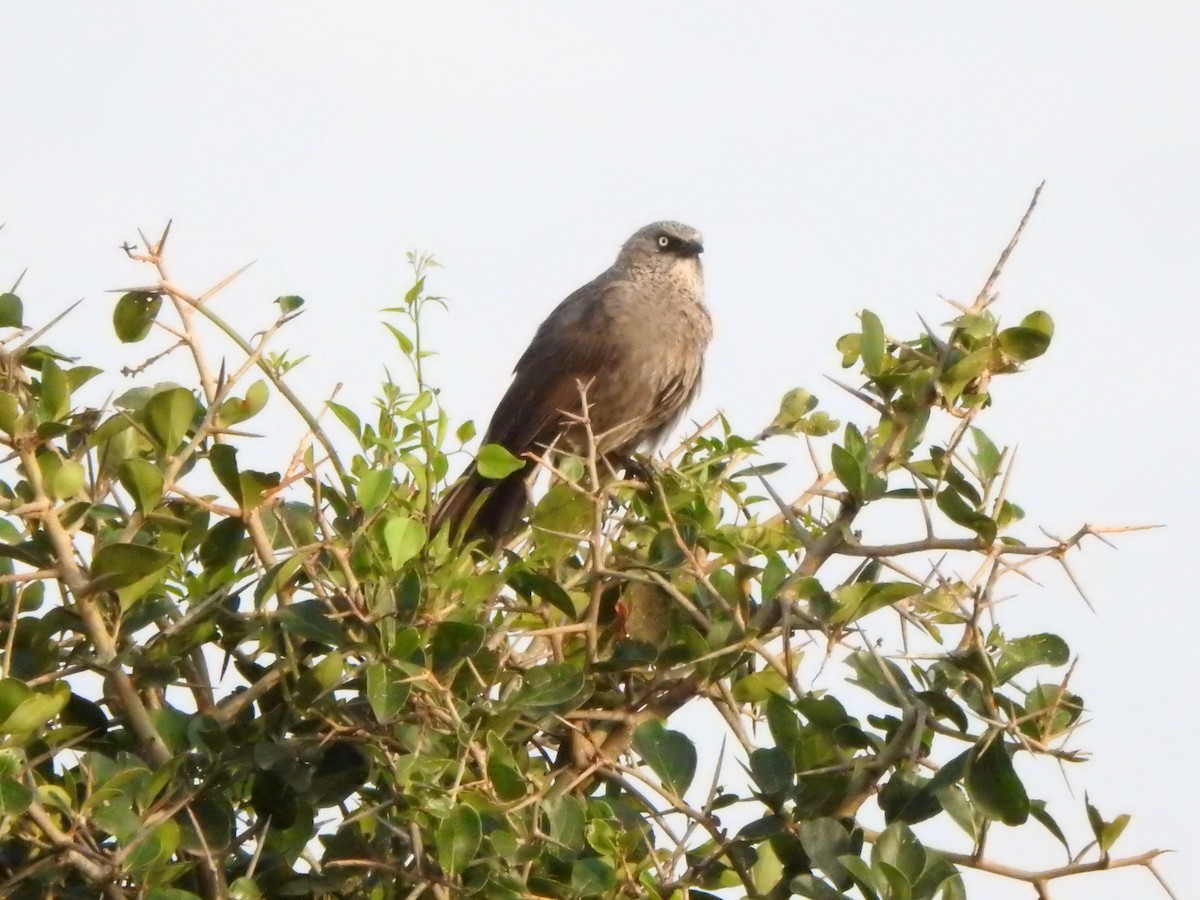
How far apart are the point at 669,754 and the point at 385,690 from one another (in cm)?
44

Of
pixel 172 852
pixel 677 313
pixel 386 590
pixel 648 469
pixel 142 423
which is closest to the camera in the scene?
pixel 172 852

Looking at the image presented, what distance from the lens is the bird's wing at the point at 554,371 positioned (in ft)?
19.9

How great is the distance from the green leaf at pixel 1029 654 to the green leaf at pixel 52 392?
147cm

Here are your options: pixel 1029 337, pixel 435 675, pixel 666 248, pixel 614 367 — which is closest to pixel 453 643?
pixel 435 675

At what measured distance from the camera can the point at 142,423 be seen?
104 inches

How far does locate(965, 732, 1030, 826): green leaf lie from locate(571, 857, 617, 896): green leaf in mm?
506

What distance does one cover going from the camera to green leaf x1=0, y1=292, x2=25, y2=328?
2697 mm

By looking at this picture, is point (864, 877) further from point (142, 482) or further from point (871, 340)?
point (142, 482)

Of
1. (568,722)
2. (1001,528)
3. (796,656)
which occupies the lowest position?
(568,722)

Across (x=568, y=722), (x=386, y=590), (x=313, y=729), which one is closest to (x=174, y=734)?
(x=313, y=729)

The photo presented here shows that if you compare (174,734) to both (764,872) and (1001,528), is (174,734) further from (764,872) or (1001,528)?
(1001,528)

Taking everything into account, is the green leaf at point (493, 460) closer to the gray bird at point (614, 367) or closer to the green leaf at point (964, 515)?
the green leaf at point (964, 515)

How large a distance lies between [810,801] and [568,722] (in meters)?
0.43

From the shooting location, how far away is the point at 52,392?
8.38 ft
